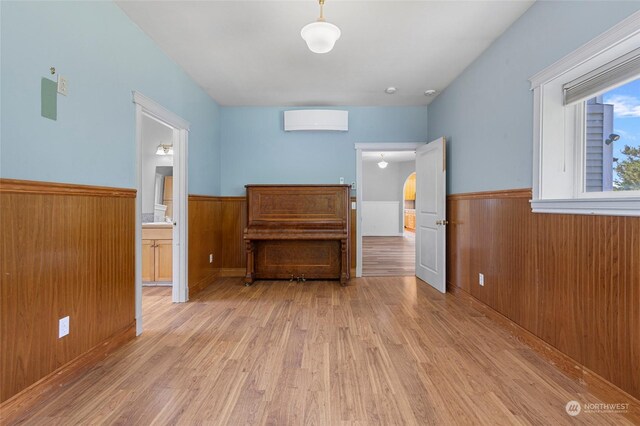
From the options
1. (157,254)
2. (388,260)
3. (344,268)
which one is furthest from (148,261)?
(388,260)

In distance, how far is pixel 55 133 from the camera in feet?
5.85

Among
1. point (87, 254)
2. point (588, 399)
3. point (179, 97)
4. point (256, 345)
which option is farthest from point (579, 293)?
point (179, 97)

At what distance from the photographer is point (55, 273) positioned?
1.76 m

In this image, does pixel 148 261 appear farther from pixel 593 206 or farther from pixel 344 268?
pixel 593 206

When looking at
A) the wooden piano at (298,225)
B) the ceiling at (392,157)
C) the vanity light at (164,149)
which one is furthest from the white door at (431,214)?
the ceiling at (392,157)

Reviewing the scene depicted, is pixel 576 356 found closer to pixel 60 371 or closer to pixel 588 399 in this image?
pixel 588 399

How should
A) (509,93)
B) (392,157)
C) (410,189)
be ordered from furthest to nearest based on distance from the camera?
(410,189)
(392,157)
(509,93)

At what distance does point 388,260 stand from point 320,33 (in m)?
4.48

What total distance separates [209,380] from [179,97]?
2773 millimetres

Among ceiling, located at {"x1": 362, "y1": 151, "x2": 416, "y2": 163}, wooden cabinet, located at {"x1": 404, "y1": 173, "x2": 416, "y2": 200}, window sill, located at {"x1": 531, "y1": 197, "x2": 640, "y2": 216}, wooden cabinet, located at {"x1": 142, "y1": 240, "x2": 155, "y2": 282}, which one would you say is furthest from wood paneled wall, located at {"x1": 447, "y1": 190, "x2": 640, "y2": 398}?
wooden cabinet, located at {"x1": 404, "y1": 173, "x2": 416, "y2": 200}

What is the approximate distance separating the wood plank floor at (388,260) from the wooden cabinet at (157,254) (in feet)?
8.93

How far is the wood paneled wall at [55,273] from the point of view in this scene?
1510 millimetres

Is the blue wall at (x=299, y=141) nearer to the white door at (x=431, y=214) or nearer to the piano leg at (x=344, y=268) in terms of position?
the white door at (x=431, y=214)

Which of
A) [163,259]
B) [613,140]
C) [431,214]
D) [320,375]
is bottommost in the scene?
[320,375]
